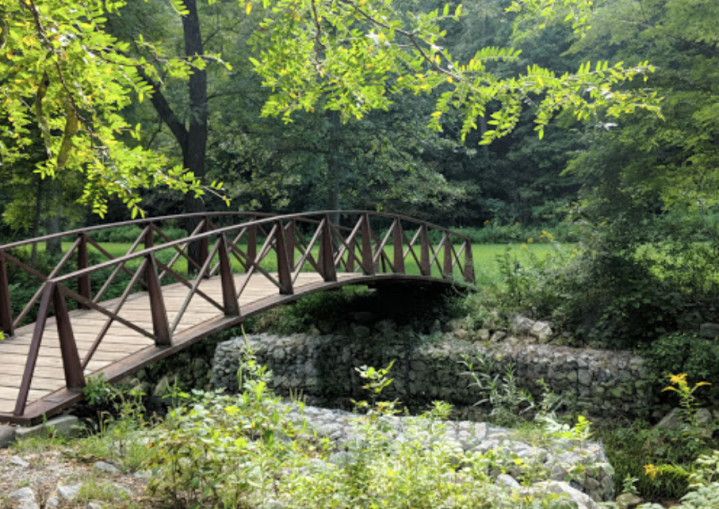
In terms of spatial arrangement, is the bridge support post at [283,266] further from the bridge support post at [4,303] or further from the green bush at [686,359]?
the green bush at [686,359]

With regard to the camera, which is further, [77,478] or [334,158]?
[334,158]

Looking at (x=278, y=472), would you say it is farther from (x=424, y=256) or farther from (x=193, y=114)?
(x=193, y=114)

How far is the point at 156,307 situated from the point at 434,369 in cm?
562

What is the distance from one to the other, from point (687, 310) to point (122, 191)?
8.66 m

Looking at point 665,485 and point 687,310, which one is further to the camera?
point 687,310

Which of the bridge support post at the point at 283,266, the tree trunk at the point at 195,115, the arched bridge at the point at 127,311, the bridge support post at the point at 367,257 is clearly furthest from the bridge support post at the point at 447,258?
the tree trunk at the point at 195,115

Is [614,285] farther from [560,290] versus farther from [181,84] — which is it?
[181,84]

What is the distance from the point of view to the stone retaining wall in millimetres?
8672

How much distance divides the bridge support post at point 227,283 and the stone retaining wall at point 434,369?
1.79 m

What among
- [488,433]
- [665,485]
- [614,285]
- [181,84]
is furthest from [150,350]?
[181,84]

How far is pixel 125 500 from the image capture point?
3.44 metres

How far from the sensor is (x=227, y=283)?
6.44 m

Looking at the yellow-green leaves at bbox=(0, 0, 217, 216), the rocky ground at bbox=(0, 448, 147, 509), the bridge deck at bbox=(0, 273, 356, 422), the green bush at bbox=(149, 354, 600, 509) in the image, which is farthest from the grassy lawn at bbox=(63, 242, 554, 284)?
the rocky ground at bbox=(0, 448, 147, 509)

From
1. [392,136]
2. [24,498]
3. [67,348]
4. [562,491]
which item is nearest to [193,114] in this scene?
[392,136]
